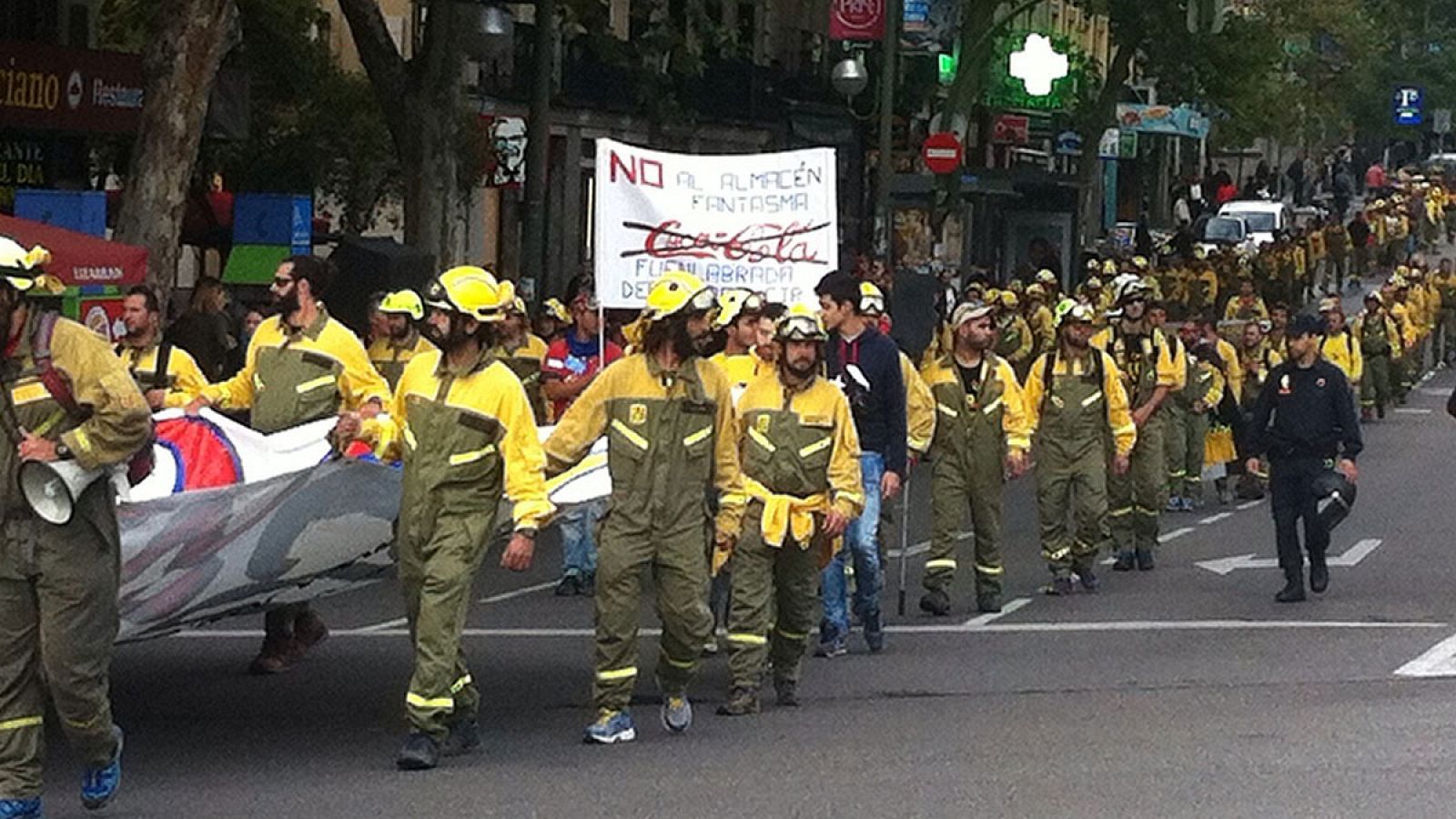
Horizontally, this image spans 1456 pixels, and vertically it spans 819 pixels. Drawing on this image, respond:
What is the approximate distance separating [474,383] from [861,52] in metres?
36.2

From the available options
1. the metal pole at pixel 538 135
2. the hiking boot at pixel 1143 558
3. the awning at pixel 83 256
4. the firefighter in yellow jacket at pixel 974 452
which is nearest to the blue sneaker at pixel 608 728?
the firefighter in yellow jacket at pixel 974 452

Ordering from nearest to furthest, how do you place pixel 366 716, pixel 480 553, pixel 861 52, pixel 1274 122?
pixel 480 553 → pixel 366 716 → pixel 861 52 → pixel 1274 122

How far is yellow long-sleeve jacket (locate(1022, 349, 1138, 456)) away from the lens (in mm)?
19266

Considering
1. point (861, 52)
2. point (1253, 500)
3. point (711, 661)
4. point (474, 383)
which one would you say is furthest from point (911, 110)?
point (474, 383)

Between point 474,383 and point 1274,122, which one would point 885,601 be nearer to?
point 474,383

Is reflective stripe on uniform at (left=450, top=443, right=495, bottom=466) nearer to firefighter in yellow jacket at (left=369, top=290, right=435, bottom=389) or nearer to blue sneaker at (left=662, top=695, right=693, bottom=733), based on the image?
blue sneaker at (left=662, top=695, right=693, bottom=733)

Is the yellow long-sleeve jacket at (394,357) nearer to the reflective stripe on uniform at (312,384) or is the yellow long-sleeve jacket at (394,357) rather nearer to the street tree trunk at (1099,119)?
the reflective stripe on uniform at (312,384)

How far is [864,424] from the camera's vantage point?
15.7 metres

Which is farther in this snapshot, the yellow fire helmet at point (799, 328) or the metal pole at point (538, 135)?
the metal pole at point (538, 135)

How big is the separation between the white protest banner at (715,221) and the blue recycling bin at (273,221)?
32.9 feet

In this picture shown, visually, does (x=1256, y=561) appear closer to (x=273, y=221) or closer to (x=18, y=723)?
(x=273, y=221)

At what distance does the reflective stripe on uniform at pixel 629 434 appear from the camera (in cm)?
1241

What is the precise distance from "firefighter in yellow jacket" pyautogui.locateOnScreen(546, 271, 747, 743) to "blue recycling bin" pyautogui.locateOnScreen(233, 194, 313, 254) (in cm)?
1449

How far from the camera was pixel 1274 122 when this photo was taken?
2815 inches
